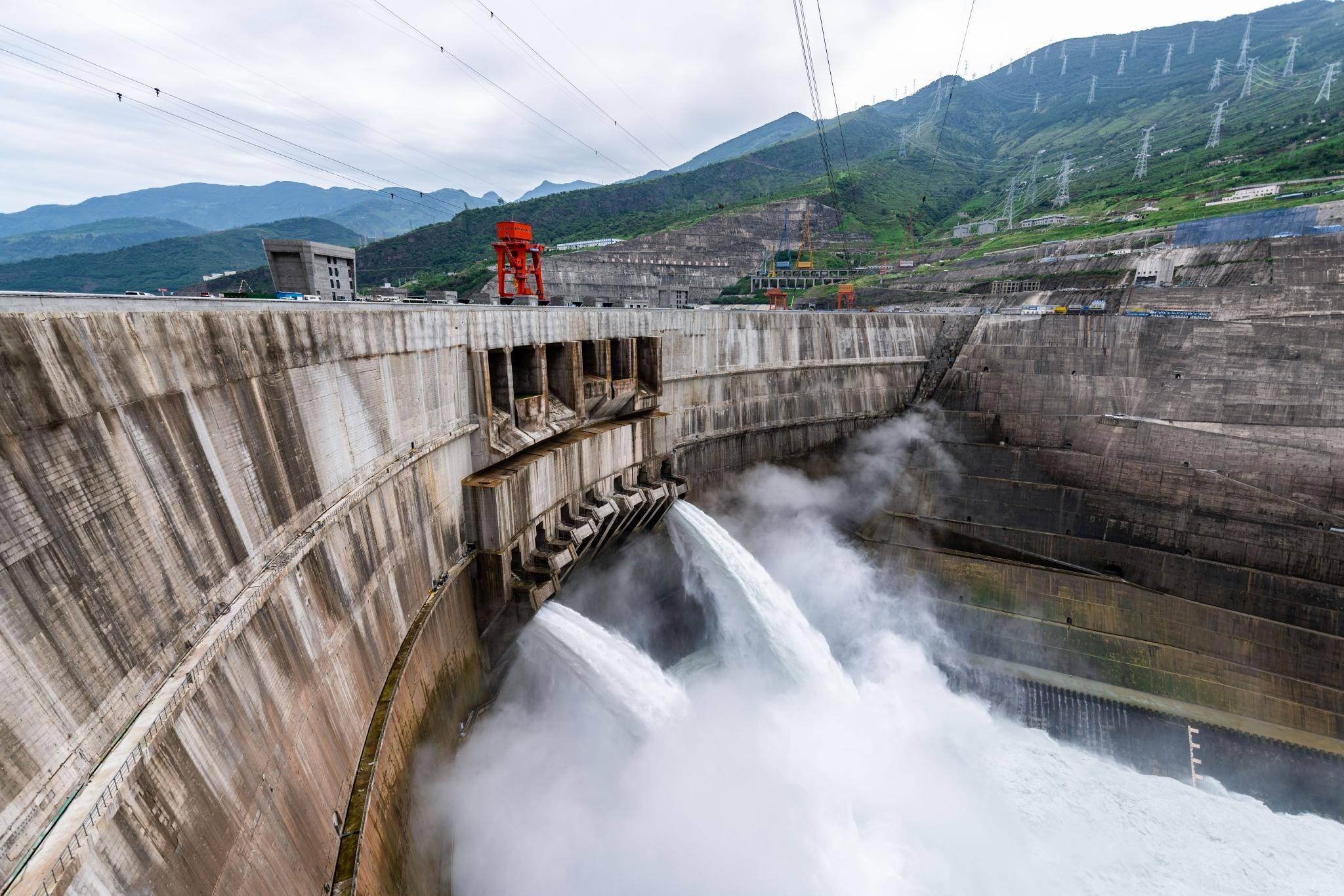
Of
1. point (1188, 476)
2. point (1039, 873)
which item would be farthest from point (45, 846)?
point (1188, 476)

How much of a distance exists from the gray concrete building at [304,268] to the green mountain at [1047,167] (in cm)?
7817

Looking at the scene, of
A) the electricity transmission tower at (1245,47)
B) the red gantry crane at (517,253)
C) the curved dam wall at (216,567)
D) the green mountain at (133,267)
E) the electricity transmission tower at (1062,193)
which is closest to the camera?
the curved dam wall at (216,567)

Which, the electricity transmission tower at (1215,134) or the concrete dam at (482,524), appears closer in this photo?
the concrete dam at (482,524)

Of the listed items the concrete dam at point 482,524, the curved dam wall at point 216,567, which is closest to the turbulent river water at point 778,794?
the concrete dam at point 482,524

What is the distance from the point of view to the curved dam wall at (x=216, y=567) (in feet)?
14.3

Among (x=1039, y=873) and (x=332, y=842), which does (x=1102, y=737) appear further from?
(x=332, y=842)

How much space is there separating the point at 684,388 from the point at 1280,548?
22.7 m

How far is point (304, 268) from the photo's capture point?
15109mm

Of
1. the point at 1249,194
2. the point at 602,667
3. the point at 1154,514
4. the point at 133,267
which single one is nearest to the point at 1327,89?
the point at 1249,194

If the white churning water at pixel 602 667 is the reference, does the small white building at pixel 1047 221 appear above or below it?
above

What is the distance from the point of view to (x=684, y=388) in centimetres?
2333

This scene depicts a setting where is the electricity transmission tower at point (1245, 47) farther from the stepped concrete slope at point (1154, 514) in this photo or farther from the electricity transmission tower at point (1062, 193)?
the stepped concrete slope at point (1154, 514)

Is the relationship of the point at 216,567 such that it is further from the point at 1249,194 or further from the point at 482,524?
the point at 1249,194

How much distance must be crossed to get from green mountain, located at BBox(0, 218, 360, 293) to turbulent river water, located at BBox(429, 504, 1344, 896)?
322 ft
